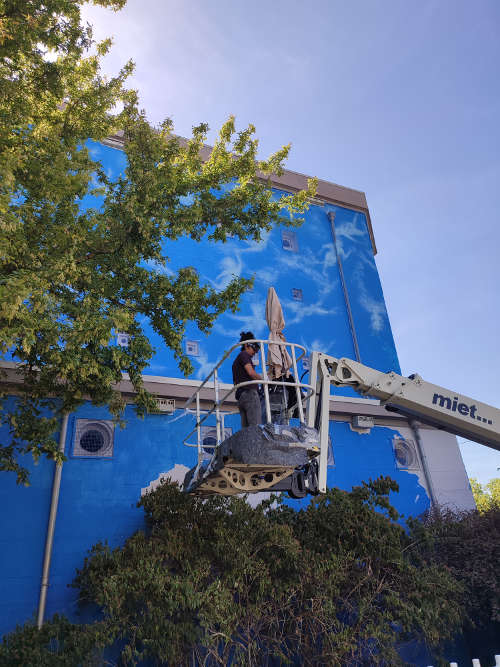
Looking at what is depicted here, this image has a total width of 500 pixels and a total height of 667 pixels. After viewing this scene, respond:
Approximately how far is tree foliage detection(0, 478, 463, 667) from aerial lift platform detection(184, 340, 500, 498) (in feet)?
4.02

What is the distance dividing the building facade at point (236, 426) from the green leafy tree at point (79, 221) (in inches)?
61.9

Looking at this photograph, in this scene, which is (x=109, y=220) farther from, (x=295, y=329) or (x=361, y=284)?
(x=361, y=284)

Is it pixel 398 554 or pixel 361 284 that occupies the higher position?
pixel 361 284

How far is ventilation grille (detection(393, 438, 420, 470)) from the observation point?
1516cm

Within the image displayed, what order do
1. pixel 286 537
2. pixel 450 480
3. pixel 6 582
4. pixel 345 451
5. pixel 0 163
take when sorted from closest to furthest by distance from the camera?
1. pixel 0 163
2. pixel 286 537
3. pixel 6 582
4. pixel 345 451
5. pixel 450 480

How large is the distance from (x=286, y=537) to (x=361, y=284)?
1188 centimetres

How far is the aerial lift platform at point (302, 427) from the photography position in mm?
6781

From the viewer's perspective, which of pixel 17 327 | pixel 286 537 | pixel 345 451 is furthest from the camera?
pixel 345 451

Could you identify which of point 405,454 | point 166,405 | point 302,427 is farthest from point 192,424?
point 405,454

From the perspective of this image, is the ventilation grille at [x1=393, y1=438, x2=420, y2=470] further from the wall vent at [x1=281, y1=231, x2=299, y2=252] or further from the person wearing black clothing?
the person wearing black clothing

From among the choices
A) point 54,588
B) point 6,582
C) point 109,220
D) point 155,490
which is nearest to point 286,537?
point 155,490

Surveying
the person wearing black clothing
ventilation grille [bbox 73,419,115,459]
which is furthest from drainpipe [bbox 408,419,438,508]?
the person wearing black clothing

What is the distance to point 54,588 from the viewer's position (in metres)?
10.1

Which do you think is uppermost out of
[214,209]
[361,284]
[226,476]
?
[361,284]
